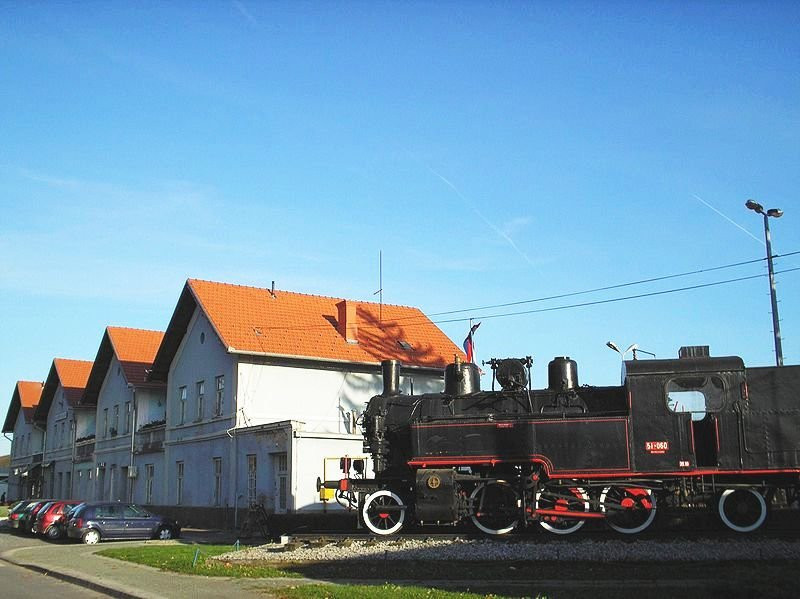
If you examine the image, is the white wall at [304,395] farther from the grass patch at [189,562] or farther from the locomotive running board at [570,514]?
the locomotive running board at [570,514]

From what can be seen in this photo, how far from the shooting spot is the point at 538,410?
1670 centimetres

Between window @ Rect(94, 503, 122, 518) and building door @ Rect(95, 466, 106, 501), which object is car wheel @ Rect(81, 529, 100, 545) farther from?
building door @ Rect(95, 466, 106, 501)

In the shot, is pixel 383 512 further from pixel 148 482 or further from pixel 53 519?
pixel 148 482

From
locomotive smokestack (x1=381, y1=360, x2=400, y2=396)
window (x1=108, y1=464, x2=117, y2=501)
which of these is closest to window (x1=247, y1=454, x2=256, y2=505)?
locomotive smokestack (x1=381, y1=360, x2=400, y2=396)

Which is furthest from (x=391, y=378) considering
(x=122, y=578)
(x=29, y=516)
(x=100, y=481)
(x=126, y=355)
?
(x=100, y=481)

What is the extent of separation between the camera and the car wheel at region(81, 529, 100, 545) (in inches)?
939

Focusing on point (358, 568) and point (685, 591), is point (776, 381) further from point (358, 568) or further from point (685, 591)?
point (358, 568)

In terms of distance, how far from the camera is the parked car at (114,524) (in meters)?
24.0

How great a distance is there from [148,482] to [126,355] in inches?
273

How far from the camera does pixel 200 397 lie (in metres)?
32.2

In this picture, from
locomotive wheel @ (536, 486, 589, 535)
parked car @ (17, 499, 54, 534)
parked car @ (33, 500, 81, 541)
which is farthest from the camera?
parked car @ (17, 499, 54, 534)

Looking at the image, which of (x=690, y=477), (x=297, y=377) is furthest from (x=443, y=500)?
(x=297, y=377)

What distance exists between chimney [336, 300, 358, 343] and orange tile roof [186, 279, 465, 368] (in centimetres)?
19

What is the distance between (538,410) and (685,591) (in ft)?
22.2
